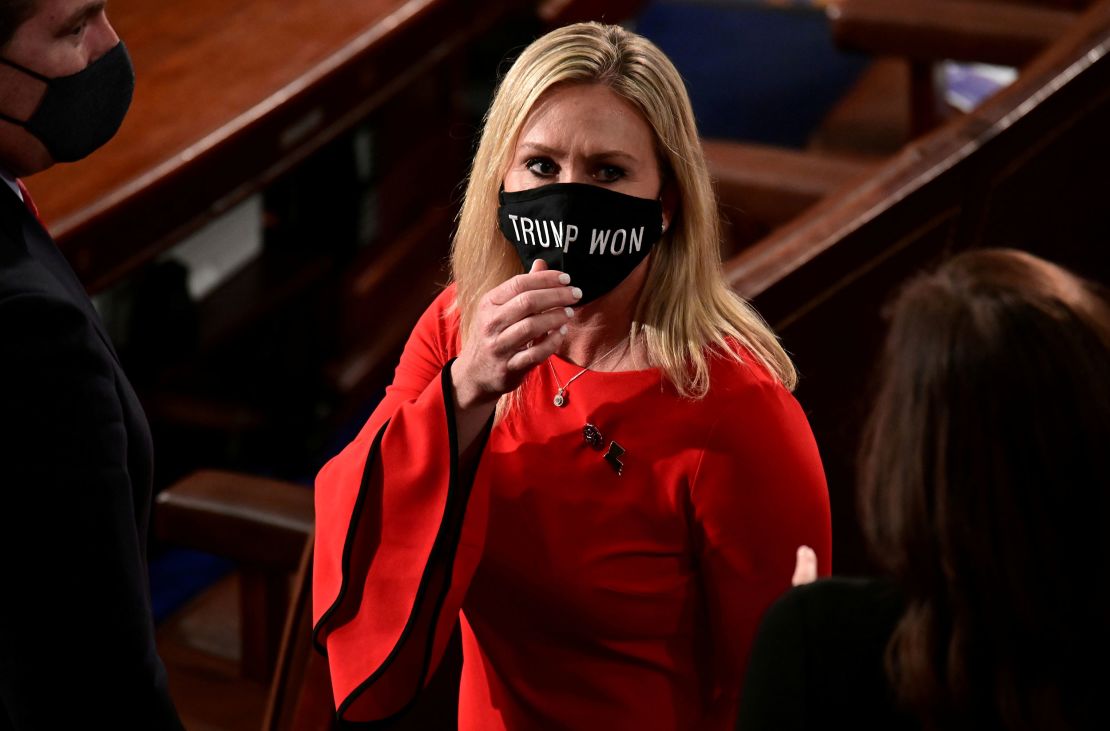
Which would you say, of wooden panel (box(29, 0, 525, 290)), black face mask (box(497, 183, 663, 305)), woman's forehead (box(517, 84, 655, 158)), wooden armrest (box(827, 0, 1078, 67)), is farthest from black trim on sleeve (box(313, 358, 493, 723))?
wooden armrest (box(827, 0, 1078, 67))

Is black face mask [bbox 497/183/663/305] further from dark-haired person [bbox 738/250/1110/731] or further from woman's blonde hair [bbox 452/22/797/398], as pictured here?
dark-haired person [bbox 738/250/1110/731]

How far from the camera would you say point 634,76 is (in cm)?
156

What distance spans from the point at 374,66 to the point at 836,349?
3.77 feet

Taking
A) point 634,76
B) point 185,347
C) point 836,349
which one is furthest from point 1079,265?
point 185,347

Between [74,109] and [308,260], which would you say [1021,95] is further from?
[308,260]

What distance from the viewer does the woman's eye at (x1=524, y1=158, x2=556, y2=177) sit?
1577 millimetres

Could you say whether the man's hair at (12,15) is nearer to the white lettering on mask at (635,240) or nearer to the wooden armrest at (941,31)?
the white lettering on mask at (635,240)

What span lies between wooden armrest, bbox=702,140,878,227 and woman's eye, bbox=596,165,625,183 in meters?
1.22

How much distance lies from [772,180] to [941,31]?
569mm

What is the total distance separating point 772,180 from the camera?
9.29 feet

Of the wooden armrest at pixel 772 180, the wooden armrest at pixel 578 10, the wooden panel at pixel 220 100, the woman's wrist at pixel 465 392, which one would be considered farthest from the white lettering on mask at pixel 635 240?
the wooden armrest at pixel 578 10

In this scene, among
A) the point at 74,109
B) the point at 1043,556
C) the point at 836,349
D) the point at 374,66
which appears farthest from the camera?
the point at 374,66

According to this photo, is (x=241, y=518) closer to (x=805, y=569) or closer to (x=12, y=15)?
(x=12, y=15)

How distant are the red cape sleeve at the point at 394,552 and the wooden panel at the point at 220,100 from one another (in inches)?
29.5
